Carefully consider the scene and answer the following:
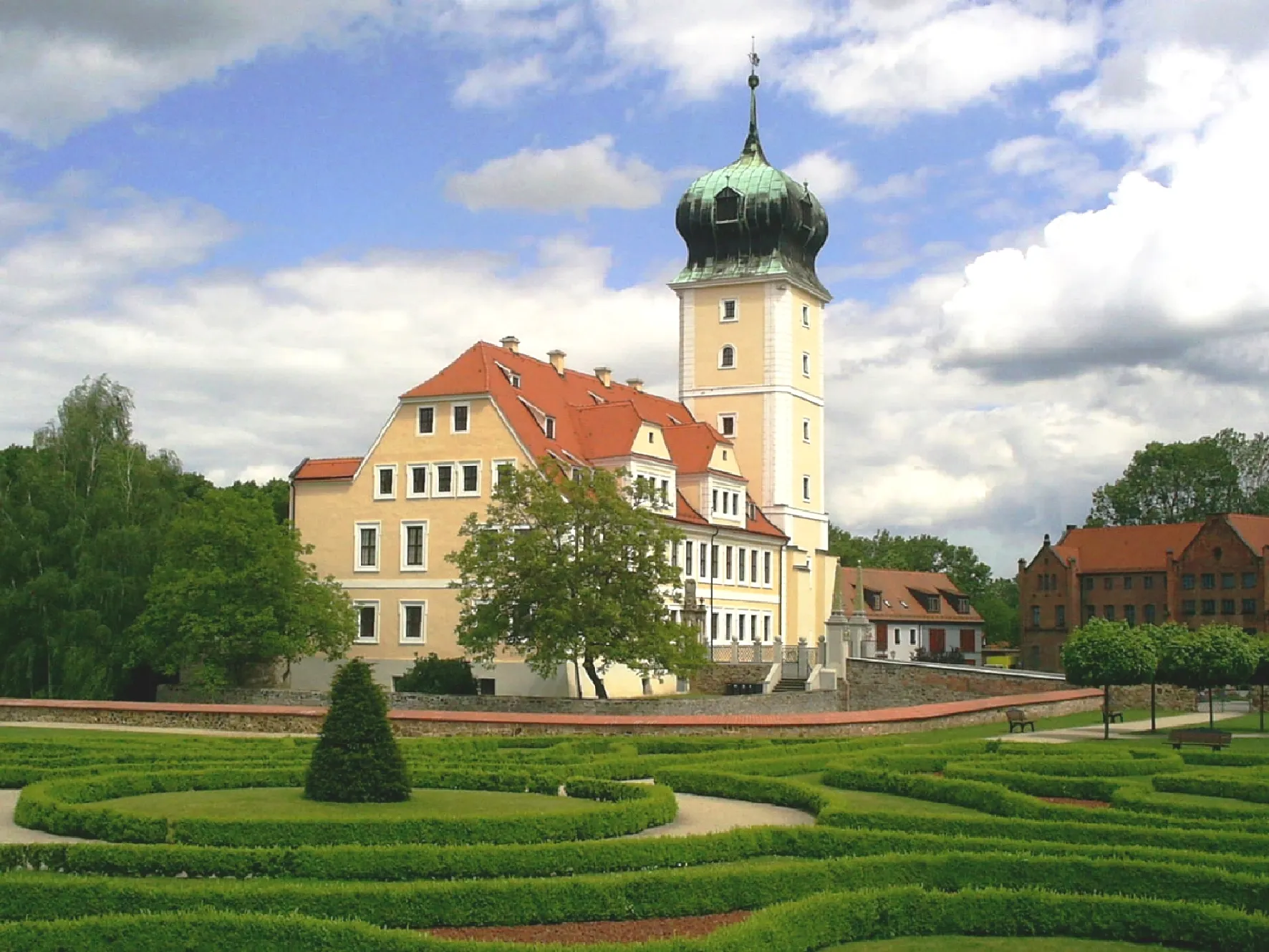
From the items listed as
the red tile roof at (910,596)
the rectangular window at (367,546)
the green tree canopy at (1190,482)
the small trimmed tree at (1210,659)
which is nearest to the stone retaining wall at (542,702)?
the rectangular window at (367,546)

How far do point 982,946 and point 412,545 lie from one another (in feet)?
151

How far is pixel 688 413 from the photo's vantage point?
72.8 m

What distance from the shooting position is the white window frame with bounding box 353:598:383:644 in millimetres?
58125

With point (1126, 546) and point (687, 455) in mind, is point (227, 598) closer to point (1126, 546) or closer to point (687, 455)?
point (687, 455)

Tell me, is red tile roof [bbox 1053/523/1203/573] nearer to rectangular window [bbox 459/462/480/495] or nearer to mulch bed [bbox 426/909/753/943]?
rectangular window [bbox 459/462/480/495]

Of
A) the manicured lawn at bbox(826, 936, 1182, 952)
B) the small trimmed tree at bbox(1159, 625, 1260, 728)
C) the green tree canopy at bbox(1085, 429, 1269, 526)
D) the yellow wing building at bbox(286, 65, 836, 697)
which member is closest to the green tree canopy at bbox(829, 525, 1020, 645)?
the green tree canopy at bbox(1085, 429, 1269, 526)

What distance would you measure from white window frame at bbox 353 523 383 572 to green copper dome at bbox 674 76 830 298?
21861mm

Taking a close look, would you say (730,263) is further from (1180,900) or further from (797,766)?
(1180,900)

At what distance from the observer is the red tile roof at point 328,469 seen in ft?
197

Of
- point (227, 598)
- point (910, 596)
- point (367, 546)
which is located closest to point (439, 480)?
point (367, 546)

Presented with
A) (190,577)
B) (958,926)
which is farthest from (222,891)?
(190,577)

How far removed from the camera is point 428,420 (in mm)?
58250

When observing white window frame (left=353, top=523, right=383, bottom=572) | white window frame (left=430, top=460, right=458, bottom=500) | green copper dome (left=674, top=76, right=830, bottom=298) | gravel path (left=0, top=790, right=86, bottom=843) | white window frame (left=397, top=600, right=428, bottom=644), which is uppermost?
green copper dome (left=674, top=76, right=830, bottom=298)

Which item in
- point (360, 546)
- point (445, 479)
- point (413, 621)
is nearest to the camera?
point (445, 479)
